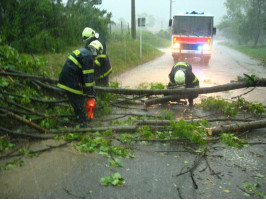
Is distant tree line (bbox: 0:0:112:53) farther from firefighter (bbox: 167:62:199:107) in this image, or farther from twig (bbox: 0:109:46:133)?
twig (bbox: 0:109:46:133)

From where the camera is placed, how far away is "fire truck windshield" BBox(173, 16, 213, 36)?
625 inches

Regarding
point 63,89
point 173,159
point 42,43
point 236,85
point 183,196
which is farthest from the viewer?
point 42,43

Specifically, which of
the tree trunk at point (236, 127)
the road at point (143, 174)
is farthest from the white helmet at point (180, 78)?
the road at point (143, 174)

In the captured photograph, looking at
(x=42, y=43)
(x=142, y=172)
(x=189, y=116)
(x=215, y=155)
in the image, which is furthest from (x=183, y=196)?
(x=42, y=43)

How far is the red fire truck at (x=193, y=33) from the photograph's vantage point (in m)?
15.9

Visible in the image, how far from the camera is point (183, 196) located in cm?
346

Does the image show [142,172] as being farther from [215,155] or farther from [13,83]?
[13,83]

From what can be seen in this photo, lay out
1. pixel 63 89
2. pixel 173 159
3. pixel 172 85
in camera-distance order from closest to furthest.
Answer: pixel 173 159 → pixel 63 89 → pixel 172 85

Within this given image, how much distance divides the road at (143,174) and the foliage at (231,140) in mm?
132

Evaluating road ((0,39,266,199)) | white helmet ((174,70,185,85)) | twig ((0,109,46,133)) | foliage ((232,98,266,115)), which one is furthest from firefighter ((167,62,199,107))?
twig ((0,109,46,133))

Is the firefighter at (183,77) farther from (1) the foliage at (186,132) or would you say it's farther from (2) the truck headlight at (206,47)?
(2) the truck headlight at (206,47)

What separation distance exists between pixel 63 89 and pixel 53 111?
0.83 m

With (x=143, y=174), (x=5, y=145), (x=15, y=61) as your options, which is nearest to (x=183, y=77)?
(x=143, y=174)

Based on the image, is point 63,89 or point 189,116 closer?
point 63,89
